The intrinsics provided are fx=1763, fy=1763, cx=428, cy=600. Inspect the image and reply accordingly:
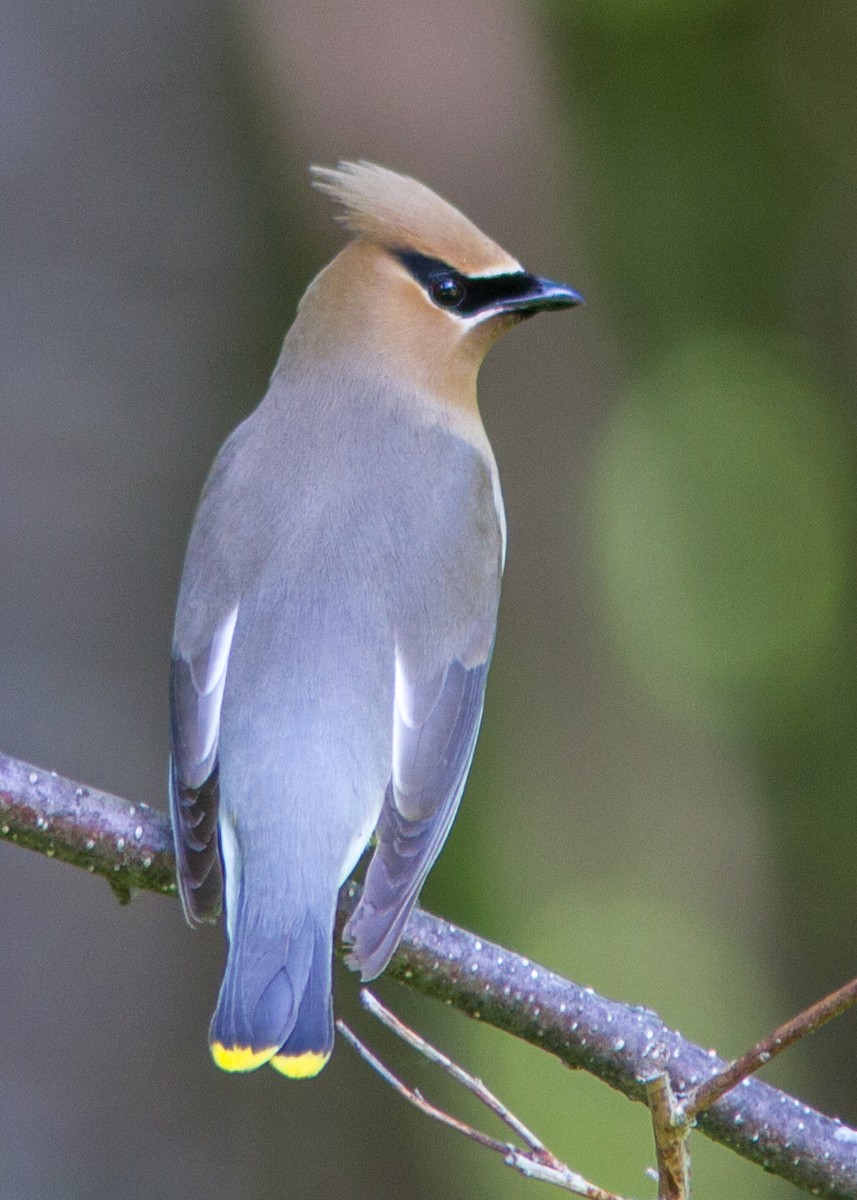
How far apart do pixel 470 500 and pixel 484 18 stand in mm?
2438

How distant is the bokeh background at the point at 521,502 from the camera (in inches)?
207

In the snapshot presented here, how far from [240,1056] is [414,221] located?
1.84 meters

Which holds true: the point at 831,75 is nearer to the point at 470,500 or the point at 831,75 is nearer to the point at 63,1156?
the point at 470,500

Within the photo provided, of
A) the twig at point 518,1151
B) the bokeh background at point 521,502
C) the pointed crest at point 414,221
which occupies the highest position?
the pointed crest at point 414,221

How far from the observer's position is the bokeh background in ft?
17.3

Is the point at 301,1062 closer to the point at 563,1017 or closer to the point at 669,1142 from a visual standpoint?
the point at 563,1017

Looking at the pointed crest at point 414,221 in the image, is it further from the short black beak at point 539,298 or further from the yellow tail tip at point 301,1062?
the yellow tail tip at point 301,1062

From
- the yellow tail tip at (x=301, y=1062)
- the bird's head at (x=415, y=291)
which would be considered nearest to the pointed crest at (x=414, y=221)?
the bird's head at (x=415, y=291)

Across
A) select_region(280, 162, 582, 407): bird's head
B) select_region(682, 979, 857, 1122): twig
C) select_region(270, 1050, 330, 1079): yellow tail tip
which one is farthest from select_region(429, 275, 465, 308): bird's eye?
select_region(682, 979, 857, 1122): twig

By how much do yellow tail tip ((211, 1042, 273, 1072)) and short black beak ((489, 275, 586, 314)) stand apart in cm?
173

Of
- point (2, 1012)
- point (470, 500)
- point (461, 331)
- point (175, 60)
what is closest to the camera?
point (470, 500)

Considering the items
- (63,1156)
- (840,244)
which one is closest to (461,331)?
(840,244)

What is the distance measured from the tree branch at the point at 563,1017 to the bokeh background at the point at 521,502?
2.49m

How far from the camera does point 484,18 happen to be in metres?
5.41
